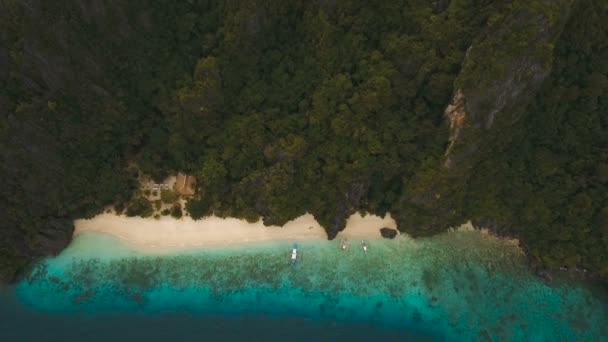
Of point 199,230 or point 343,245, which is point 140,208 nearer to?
point 199,230

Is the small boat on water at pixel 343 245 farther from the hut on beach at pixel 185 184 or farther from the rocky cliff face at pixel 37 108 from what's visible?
the rocky cliff face at pixel 37 108

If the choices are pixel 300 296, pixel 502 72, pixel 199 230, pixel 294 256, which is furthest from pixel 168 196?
pixel 502 72

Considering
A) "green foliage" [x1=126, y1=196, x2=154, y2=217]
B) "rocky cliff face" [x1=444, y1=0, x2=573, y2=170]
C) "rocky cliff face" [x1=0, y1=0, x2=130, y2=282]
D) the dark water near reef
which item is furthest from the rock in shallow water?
"rocky cliff face" [x1=0, y1=0, x2=130, y2=282]

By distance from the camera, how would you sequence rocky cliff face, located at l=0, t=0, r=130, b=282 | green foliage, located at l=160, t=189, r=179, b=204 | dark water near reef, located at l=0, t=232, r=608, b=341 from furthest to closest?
green foliage, located at l=160, t=189, r=179, b=204, dark water near reef, located at l=0, t=232, r=608, b=341, rocky cliff face, located at l=0, t=0, r=130, b=282

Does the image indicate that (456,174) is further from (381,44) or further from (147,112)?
(147,112)

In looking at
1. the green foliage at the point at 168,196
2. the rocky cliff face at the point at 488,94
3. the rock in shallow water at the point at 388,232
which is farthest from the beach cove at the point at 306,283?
the rocky cliff face at the point at 488,94

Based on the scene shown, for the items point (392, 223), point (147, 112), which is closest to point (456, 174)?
point (392, 223)

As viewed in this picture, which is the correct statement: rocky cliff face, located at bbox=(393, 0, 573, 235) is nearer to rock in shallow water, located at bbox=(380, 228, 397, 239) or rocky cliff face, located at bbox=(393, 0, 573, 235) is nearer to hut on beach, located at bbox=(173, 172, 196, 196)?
rock in shallow water, located at bbox=(380, 228, 397, 239)
